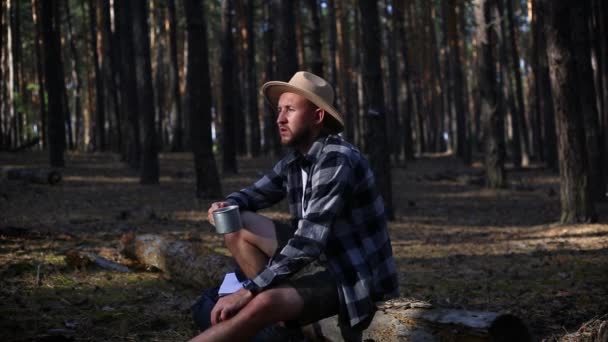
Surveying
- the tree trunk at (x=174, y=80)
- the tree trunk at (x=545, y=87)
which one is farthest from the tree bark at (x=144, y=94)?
the tree trunk at (x=545, y=87)

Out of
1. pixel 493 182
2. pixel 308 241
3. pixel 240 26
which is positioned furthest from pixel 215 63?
pixel 308 241

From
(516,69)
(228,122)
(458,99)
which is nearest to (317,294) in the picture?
(228,122)

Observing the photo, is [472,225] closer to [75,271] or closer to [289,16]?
[289,16]

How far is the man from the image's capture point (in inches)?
137

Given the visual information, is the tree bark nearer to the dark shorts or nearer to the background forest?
the background forest

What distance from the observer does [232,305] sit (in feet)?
11.4

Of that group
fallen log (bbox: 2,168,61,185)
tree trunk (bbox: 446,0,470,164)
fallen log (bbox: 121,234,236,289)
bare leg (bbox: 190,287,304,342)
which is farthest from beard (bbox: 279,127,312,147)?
tree trunk (bbox: 446,0,470,164)

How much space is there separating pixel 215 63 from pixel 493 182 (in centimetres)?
4075

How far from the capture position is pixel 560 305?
19.4 ft

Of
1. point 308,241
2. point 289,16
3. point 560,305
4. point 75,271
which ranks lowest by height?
point 560,305

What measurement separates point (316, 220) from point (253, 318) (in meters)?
0.60

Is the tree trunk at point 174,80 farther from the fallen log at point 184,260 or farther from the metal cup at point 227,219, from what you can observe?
the metal cup at point 227,219

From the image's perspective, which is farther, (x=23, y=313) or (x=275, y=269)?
(x=23, y=313)

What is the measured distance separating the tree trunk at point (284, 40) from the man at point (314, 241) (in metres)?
10.8
